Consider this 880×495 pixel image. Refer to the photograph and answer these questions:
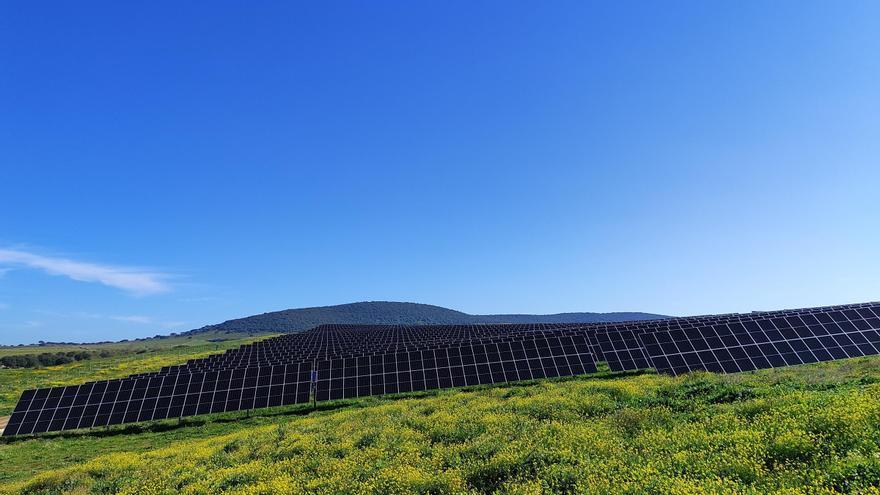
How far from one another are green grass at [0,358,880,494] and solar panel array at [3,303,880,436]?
760 cm

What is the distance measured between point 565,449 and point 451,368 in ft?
69.3

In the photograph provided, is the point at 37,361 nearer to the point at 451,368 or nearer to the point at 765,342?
the point at 451,368

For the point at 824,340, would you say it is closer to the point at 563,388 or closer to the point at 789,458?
the point at 563,388

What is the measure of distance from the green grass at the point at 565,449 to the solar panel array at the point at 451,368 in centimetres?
760

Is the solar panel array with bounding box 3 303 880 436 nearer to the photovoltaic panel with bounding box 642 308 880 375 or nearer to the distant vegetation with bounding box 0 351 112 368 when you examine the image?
the photovoltaic panel with bounding box 642 308 880 375

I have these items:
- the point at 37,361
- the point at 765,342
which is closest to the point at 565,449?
the point at 765,342

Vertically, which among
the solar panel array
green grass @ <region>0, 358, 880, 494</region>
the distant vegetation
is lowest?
green grass @ <region>0, 358, 880, 494</region>

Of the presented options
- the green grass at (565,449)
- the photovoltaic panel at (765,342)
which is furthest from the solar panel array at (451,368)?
the green grass at (565,449)

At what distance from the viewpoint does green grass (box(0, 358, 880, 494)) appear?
9.10m

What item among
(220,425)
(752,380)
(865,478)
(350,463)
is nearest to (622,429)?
(865,478)

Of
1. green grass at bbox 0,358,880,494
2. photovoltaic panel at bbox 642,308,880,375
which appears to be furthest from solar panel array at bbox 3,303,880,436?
green grass at bbox 0,358,880,494

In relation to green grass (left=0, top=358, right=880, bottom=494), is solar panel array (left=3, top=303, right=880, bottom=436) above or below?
above

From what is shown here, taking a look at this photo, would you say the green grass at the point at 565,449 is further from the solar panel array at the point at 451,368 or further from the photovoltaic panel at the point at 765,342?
the solar panel array at the point at 451,368

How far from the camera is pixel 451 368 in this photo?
32469mm
